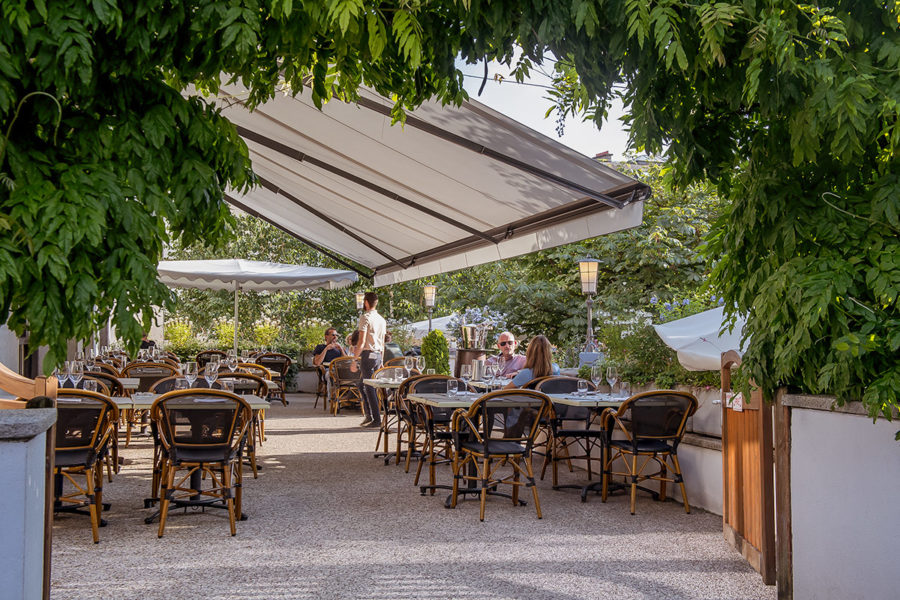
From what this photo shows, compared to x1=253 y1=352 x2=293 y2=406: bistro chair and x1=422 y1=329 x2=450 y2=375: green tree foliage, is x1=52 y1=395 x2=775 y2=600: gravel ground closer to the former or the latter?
x1=422 y1=329 x2=450 y2=375: green tree foliage

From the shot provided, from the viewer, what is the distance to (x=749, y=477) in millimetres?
4414

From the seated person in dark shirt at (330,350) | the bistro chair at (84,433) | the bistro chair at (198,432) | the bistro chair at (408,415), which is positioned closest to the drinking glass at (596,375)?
the bistro chair at (408,415)

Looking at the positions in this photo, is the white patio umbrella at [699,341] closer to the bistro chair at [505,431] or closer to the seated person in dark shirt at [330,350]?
the bistro chair at [505,431]

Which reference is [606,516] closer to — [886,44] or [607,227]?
[607,227]

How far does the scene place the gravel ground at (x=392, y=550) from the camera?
Answer: 3.93m

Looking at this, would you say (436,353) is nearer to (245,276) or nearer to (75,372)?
(245,276)

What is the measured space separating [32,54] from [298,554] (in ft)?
10.5

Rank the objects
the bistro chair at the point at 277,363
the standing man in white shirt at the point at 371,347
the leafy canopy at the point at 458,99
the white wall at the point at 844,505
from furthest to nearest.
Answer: the bistro chair at the point at 277,363
the standing man in white shirt at the point at 371,347
the white wall at the point at 844,505
the leafy canopy at the point at 458,99

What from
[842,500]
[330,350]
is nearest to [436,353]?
[330,350]

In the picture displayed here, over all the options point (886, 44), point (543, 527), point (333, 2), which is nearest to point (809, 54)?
point (886, 44)

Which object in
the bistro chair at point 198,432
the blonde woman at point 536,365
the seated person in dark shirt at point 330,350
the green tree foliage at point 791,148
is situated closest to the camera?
the green tree foliage at point 791,148

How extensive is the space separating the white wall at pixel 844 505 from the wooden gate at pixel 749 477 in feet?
1.43

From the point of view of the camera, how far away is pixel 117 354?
11.4m

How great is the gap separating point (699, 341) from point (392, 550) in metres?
2.57
